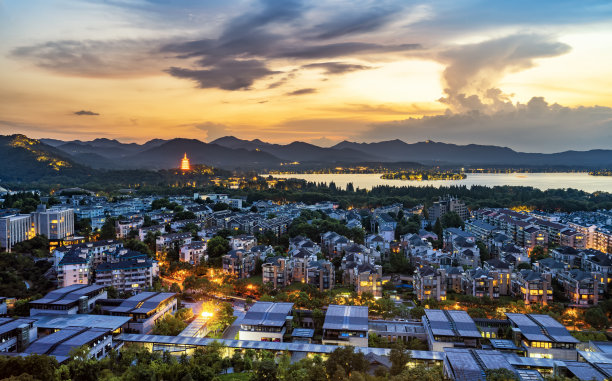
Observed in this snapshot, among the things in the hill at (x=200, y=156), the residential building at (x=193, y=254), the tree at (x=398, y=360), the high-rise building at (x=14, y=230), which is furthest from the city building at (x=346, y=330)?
the hill at (x=200, y=156)

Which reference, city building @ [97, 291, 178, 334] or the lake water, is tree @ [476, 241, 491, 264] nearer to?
city building @ [97, 291, 178, 334]

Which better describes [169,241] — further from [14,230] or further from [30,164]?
[30,164]

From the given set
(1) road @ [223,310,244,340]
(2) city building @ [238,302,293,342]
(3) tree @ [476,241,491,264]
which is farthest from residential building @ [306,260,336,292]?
(3) tree @ [476,241,491,264]

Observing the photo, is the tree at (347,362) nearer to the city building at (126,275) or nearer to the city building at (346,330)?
the city building at (346,330)

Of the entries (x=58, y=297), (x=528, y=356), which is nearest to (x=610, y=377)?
(x=528, y=356)

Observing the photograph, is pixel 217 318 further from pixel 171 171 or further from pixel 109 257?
pixel 171 171

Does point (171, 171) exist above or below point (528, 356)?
above
